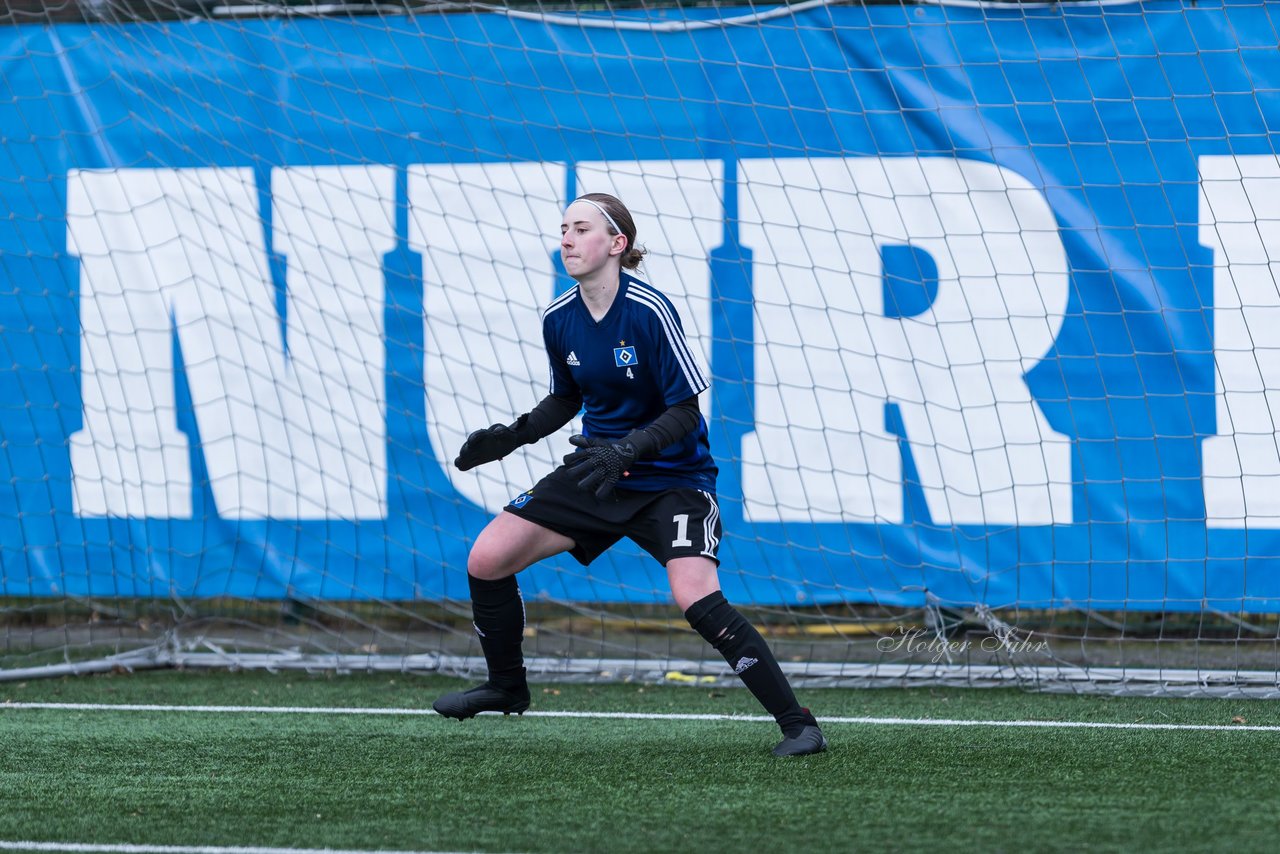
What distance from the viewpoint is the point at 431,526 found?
680 centimetres

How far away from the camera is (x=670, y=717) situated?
5.43 metres

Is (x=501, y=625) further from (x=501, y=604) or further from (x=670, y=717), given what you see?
(x=670, y=717)

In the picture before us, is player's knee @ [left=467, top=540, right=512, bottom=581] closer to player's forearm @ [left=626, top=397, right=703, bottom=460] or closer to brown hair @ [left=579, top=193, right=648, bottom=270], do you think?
player's forearm @ [left=626, top=397, right=703, bottom=460]

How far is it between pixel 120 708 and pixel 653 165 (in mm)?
3156

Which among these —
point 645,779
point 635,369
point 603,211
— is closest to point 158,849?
point 645,779

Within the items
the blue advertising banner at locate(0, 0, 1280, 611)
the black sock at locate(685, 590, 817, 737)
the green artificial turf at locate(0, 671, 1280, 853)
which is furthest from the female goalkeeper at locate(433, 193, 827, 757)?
the blue advertising banner at locate(0, 0, 1280, 611)

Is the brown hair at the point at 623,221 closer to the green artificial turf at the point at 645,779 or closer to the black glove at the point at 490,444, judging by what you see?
the black glove at the point at 490,444

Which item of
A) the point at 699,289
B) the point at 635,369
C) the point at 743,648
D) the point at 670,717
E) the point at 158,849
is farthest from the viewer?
the point at 699,289

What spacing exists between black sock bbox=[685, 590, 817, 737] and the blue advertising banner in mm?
2261

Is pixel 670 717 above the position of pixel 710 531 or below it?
below

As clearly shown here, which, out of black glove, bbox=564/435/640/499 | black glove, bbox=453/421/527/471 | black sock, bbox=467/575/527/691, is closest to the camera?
black glove, bbox=564/435/640/499

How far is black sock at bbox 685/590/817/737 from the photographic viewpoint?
4.22 m

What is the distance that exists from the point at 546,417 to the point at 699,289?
2.18 meters

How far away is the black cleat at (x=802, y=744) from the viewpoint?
428 cm
